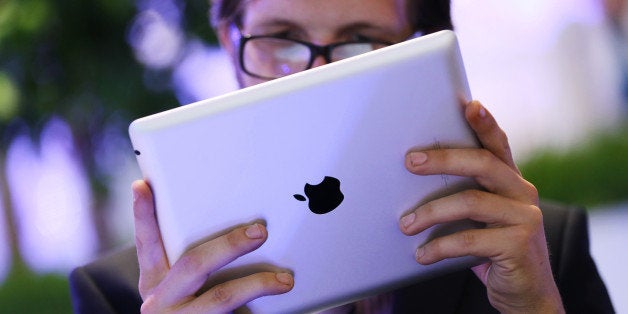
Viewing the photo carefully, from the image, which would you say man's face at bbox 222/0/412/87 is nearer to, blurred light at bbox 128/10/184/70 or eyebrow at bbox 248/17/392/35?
eyebrow at bbox 248/17/392/35

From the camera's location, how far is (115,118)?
13.3 ft

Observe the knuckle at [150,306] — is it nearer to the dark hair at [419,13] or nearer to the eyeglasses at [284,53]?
the eyeglasses at [284,53]

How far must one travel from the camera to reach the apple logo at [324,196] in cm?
97

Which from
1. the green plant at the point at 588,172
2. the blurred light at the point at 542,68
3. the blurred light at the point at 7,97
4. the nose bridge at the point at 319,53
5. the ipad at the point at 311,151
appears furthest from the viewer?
the green plant at the point at 588,172

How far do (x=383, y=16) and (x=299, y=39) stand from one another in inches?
6.6

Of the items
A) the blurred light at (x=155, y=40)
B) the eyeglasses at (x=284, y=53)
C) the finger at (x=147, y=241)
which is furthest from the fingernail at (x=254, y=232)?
the blurred light at (x=155, y=40)

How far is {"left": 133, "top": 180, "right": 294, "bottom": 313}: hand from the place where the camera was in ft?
3.11

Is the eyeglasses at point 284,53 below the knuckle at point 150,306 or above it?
above

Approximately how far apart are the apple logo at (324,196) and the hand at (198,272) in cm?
7

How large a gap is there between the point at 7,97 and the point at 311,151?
3.27 meters

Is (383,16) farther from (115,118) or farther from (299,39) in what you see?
(115,118)

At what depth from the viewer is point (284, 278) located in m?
0.99

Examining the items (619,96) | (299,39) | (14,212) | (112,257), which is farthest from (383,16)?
(619,96)

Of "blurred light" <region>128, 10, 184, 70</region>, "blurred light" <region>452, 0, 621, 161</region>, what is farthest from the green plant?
"blurred light" <region>128, 10, 184, 70</region>
